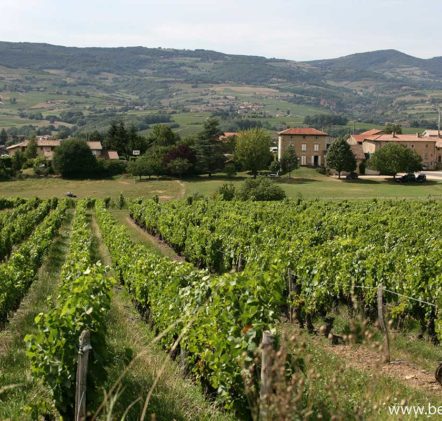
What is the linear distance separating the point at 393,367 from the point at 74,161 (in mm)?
71850

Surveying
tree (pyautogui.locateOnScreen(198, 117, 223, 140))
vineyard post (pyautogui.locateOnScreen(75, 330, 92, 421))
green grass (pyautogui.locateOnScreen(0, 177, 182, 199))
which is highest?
tree (pyautogui.locateOnScreen(198, 117, 223, 140))

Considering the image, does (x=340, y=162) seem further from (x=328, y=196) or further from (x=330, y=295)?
(x=330, y=295)

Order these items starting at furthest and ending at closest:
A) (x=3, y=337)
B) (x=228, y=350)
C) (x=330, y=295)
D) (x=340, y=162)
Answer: (x=340, y=162) < (x=330, y=295) < (x=3, y=337) < (x=228, y=350)

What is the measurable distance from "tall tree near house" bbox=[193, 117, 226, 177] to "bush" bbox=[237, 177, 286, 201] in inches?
872

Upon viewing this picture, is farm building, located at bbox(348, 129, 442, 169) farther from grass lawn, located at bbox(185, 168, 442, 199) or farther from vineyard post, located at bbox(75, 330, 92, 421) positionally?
vineyard post, located at bbox(75, 330, 92, 421)

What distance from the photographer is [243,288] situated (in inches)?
314

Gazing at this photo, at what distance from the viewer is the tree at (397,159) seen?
244 feet

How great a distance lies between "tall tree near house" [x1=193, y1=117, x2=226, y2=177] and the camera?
7775cm

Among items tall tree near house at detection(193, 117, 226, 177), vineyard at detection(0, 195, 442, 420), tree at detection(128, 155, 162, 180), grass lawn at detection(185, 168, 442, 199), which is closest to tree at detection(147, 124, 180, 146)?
tall tree near house at detection(193, 117, 226, 177)

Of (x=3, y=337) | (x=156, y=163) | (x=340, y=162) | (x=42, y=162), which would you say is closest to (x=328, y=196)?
(x=340, y=162)

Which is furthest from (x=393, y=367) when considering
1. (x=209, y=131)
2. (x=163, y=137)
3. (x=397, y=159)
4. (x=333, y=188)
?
(x=163, y=137)

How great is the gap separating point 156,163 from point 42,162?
19997 millimetres

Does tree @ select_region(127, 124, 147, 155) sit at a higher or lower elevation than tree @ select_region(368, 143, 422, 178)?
higher

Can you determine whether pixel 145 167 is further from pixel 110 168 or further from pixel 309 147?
pixel 309 147
